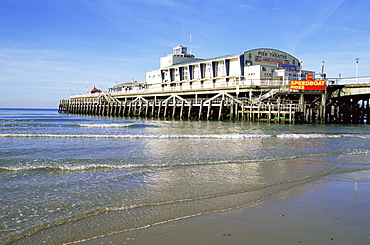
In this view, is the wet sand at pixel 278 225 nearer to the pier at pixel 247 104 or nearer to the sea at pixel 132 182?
the sea at pixel 132 182

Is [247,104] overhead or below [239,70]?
below

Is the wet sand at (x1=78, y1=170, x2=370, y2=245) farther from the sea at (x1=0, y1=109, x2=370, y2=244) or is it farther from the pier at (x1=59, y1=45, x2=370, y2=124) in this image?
the pier at (x1=59, y1=45, x2=370, y2=124)

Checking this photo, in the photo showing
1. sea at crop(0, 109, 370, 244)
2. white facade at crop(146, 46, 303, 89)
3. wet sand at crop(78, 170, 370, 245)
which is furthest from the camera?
white facade at crop(146, 46, 303, 89)

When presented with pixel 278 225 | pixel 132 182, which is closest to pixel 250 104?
pixel 132 182

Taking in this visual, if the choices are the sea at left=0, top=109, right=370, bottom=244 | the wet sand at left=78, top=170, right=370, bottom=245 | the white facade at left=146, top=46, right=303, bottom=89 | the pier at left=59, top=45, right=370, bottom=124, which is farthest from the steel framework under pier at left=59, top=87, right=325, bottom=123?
the wet sand at left=78, top=170, right=370, bottom=245

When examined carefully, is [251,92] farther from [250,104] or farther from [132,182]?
[132,182]

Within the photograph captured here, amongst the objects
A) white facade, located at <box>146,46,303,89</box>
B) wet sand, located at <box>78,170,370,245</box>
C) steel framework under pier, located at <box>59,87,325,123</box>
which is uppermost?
white facade, located at <box>146,46,303,89</box>

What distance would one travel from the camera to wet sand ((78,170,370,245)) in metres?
4.36

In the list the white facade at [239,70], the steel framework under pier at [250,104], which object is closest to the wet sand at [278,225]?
the steel framework under pier at [250,104]

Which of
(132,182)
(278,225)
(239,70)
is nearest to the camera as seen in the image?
(278,225)

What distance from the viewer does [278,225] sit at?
489cm

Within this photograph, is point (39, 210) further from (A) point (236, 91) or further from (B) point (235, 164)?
(A) point (236, 91)

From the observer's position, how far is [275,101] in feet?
118

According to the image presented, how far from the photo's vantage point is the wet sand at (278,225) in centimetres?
436
